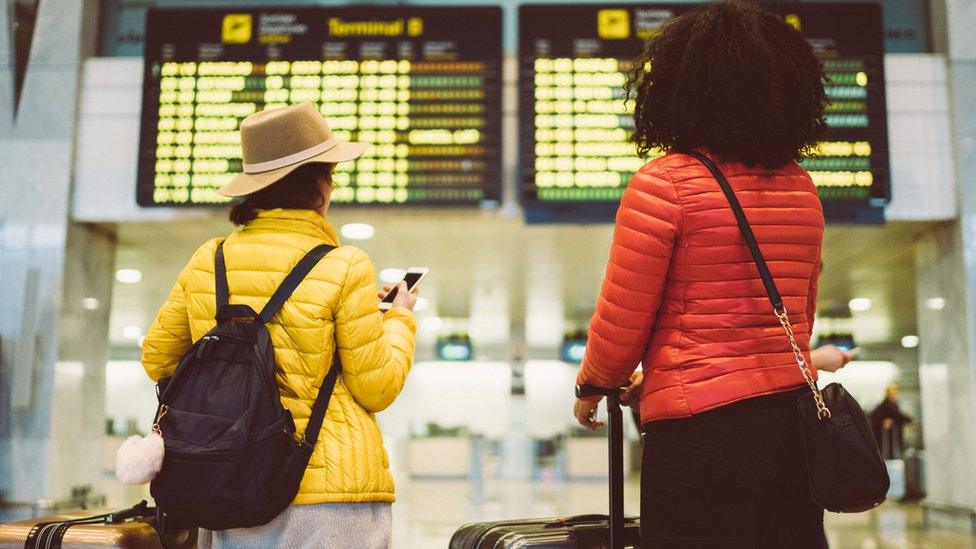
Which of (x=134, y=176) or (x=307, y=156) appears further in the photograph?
(x=134, y=176)

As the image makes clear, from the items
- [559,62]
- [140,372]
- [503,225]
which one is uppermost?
[559,62]

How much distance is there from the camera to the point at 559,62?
555 cm

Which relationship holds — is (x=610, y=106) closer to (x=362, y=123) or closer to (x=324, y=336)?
(x=362, y=123)

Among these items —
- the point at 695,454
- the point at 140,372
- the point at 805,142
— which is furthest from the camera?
the point at 140,372

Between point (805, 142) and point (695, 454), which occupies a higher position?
point (805, 142)

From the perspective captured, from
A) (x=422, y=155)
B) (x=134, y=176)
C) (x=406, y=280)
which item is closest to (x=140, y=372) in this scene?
(x=134, y=176)

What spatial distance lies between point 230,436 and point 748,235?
105 cm

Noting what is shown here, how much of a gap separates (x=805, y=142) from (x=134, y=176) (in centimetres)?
541

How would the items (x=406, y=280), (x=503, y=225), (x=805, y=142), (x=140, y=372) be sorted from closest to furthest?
(x=805, y=142)
(x=406, y=280)
(x=503, y=225)
(x=140, y=372)

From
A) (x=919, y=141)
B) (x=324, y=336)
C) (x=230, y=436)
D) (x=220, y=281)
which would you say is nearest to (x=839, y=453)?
(x=324, y=336)

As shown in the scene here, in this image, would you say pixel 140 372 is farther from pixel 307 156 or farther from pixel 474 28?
pixel 307 156

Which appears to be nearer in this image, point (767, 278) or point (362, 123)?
point (767, 278)

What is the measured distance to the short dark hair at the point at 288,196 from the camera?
1.89m

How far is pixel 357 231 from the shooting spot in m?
6.88
